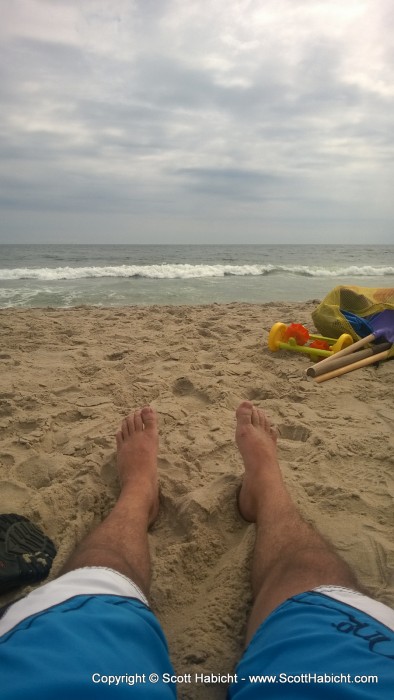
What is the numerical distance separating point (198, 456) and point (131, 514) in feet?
1.59

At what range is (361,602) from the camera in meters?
0.77

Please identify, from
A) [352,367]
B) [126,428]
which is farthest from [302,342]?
[126,428]

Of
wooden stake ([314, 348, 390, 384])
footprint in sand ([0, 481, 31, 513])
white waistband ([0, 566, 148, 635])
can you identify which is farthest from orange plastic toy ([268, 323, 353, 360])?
white waistband ([0, 566, 148, 635])

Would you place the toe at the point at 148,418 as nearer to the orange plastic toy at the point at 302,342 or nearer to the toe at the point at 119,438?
the toe at the point at 119,438

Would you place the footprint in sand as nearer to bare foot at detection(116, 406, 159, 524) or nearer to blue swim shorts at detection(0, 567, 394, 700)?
bare foot at detection(116, 406, 159, 524)

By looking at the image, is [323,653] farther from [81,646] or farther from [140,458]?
[140,458]

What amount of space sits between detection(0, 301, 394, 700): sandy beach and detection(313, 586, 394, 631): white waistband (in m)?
0.33

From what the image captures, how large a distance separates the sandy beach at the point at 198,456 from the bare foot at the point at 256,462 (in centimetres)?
7

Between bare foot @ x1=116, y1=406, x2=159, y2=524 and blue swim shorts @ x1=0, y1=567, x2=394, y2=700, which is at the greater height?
blue swim shorts @ x1=0, y1=567, x2=394, y2=700

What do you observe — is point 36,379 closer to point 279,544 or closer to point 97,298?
point 279,544

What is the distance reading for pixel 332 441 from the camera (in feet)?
5.95

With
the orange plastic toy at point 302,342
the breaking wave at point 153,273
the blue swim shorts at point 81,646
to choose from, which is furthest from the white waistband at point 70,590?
the breaking wave at point 153,273

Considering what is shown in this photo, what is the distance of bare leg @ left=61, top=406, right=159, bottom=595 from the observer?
40.1 inches

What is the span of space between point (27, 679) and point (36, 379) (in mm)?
2178
